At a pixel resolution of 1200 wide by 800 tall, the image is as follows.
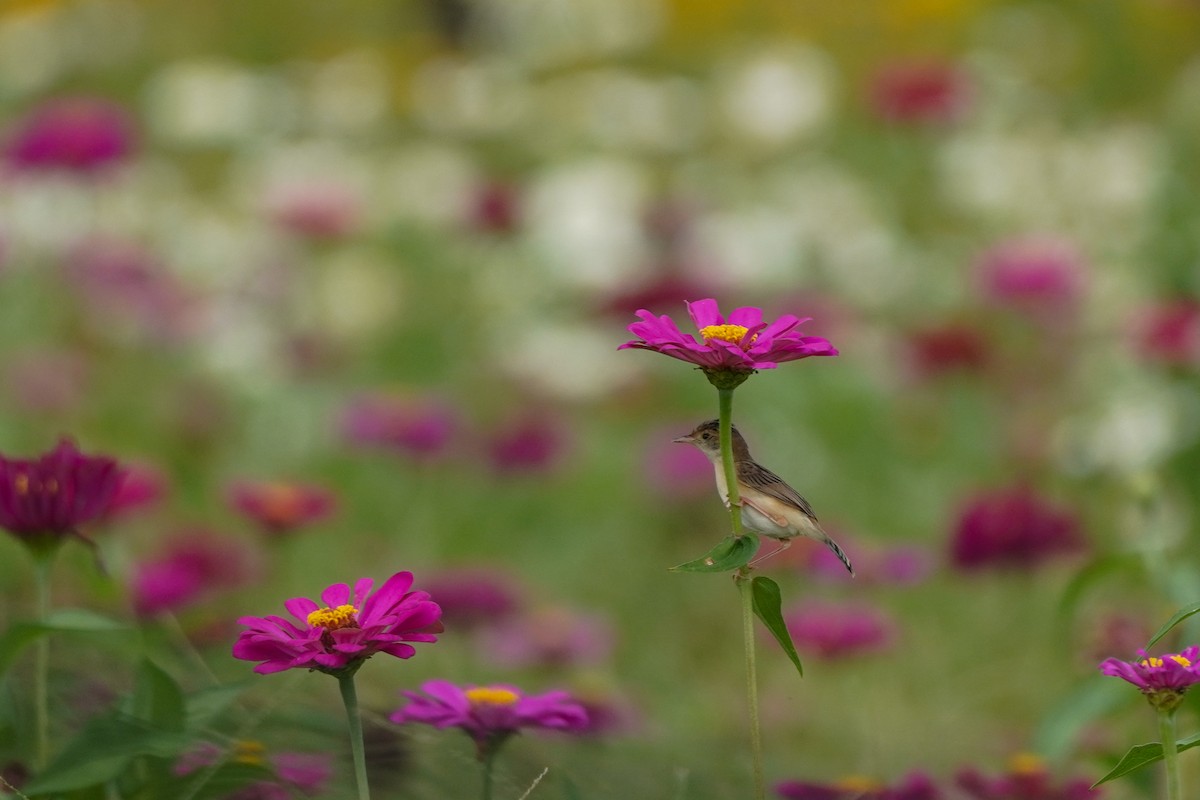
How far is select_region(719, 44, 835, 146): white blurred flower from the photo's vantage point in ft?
15.5

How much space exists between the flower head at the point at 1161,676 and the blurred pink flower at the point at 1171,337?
160cm

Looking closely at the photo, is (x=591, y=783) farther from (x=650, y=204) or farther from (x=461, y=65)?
(x=461, y=65)

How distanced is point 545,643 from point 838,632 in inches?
15.9

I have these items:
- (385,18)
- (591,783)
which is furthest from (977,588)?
(385,18)

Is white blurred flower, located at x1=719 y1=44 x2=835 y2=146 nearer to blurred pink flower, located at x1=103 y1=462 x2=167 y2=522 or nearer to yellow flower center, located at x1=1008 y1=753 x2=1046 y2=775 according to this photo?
blurred pink flower, located at x1=103 y1=462 x2=167 y2=522

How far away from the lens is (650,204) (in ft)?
13.5

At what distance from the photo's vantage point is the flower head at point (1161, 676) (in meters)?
0.81

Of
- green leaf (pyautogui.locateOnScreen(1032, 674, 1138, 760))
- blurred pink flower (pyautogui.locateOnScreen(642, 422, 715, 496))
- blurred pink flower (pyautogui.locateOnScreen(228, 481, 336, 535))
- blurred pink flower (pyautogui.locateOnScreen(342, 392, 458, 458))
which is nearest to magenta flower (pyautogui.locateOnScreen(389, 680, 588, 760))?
green leaf (pyautogui.locateOnScreen(1032, 674, 1138, 760))

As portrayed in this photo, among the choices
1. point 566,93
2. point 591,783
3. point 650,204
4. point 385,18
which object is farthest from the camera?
point 385,18

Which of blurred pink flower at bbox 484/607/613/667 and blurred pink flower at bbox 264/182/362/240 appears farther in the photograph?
blurred pink flower at bbox 264/182/362/240

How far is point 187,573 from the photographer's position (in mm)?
1887

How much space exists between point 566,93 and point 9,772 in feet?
14.4

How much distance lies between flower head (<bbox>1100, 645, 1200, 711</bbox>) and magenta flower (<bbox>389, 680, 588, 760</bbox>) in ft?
0.98

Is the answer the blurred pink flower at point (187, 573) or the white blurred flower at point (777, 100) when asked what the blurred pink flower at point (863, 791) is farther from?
the white blurred flower at point (777, 100)
